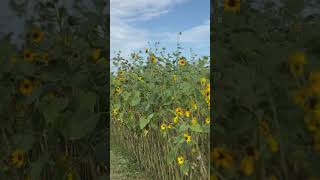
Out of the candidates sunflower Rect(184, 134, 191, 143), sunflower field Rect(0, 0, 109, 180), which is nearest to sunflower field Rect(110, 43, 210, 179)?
sunflower Rect(184, 134, 191, 143)

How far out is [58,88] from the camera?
1738 mm

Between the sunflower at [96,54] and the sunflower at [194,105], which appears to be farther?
the sunflower at [194,105]

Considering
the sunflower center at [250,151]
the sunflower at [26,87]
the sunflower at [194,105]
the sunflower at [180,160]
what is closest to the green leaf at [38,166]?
the sunflower at [26,87]

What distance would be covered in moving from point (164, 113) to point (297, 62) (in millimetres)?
2183

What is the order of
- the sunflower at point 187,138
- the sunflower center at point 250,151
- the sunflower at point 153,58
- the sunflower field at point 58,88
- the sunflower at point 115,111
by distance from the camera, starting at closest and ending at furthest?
the sunflower center at point 250,151 < the sunflower field at point 58,88 < the sunflower at point 187,138 < the sunflower at point 153,58 < the sunflower at point 115,111

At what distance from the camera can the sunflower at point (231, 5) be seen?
1.57 meters

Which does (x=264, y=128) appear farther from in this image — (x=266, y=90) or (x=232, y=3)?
(x=232, y=3)

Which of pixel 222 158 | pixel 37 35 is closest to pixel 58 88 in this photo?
pixel 37 35

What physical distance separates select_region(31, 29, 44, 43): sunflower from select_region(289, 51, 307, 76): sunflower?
2.94ft

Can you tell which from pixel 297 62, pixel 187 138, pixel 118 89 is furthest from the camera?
pixel 118 89

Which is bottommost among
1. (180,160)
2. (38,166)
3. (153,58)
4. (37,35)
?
(180,160)

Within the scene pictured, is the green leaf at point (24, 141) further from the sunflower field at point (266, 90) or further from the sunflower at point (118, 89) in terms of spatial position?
the sunflower at point (118, 89)

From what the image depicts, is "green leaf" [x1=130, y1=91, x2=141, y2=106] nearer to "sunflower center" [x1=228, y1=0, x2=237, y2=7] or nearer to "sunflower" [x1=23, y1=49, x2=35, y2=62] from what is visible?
"sunflower" [x1=23, y1=49, x2=35, y2=62]

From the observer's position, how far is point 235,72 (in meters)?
1.47
